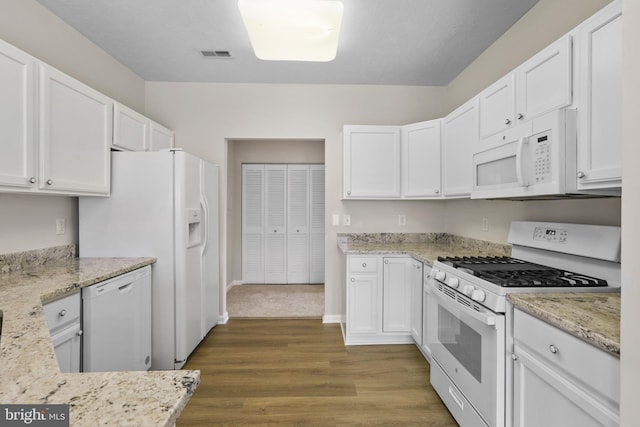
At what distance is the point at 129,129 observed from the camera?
2615 mm

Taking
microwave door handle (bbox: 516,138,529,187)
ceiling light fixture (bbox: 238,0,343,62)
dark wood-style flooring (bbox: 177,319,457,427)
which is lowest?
dark wood-style flooring (bbox: 177,319,457,427)

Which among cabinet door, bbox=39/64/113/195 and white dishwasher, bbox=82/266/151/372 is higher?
cabinet door, bbox=39/64/113/195

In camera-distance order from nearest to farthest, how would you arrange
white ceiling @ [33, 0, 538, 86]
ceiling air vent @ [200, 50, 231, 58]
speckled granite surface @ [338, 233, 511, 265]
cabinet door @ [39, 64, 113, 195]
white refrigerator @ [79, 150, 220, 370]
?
cabinet door @ [39, 64, 113, 195] → white ceiling @ [33, 0, 538, 86] → white refrigerator @ [79, 150, 220, 370] → speckled granite surface @ [338, 233, 511, 265] → ceiling air vent @ [200, 50, 231, 58]

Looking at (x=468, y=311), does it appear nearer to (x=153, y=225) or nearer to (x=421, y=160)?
(x=421, y=160)

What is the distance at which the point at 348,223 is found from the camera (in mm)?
3508

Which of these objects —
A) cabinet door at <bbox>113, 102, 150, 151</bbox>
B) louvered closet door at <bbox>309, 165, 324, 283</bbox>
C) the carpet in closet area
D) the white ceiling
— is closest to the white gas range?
the white ceiling

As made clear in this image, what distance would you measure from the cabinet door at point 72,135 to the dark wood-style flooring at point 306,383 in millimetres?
1661

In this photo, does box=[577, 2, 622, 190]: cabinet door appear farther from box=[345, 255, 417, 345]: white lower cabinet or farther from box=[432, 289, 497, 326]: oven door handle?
box=[345, 255, 417, 345]: white lower cabinet

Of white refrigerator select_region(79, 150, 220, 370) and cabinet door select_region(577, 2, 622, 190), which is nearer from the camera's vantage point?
cabinet door select_region(577, 2, 622, 190)

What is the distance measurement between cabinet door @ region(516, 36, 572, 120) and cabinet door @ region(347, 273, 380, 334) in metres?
1.82

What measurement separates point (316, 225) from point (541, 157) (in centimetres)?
391

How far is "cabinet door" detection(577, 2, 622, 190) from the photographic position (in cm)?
120

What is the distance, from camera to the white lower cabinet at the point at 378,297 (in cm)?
286

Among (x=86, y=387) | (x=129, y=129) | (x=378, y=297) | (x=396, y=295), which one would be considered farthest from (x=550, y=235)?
(x=129, y=129)
